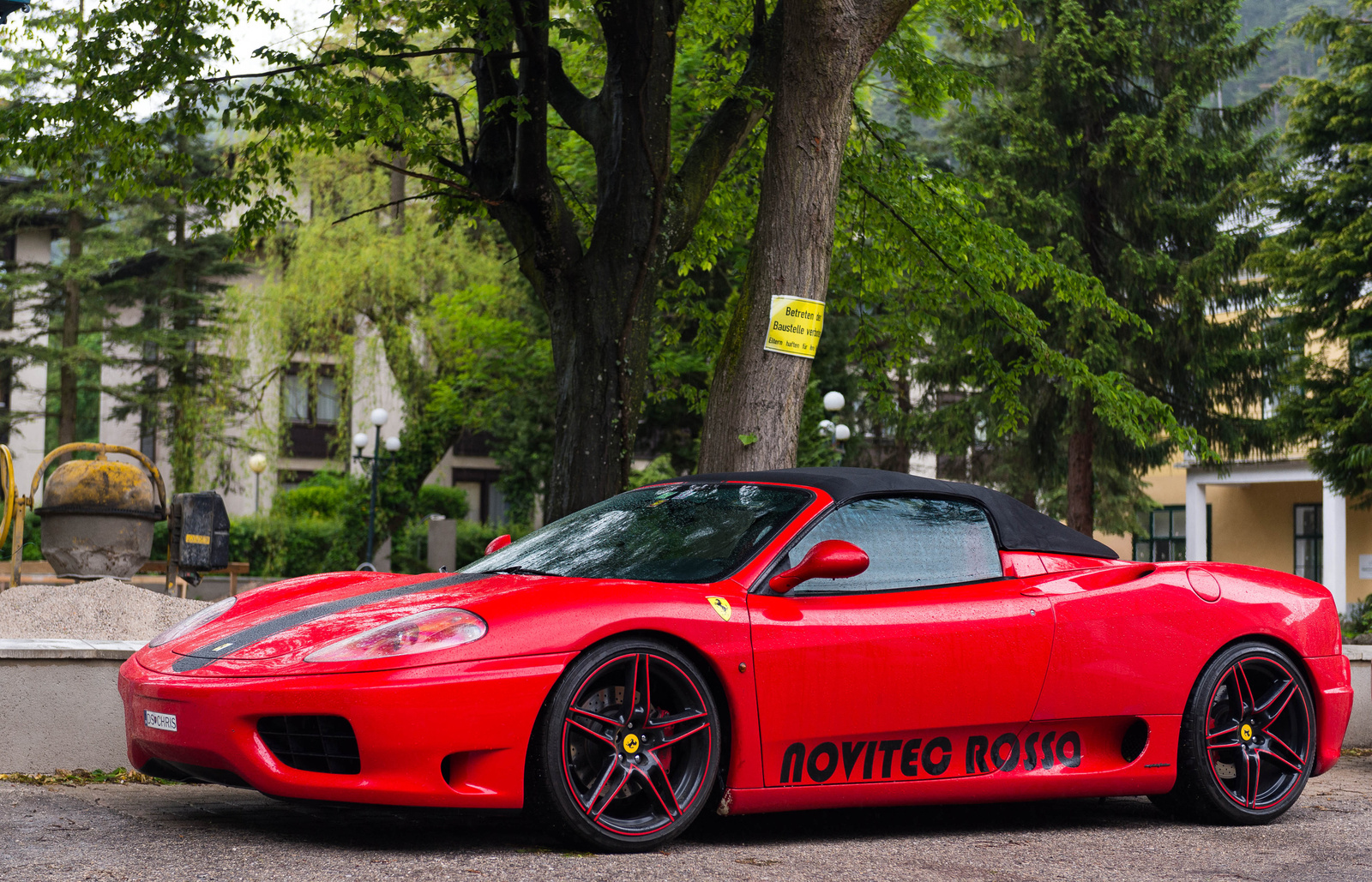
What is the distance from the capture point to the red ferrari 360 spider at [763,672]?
4082 mm

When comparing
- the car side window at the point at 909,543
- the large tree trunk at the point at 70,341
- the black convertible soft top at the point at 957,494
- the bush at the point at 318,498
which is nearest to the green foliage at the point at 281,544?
the bush at the point at 318,498

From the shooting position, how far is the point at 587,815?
4.21 metres

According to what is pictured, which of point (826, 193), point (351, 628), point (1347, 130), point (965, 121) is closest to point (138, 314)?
point (965, 121)

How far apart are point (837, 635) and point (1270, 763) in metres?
2.21

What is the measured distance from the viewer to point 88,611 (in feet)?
28.0

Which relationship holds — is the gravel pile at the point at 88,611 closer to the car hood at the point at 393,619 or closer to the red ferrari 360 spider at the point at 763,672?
the red ferrari 360 spider at the point at 763,672

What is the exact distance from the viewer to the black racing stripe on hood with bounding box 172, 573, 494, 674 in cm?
439

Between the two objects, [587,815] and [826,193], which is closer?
[587,815]

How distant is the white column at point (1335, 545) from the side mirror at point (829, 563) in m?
29.1

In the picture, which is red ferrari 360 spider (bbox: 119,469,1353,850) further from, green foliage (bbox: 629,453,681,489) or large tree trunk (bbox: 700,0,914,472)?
green foliage (bbox: 629,453,681,489)

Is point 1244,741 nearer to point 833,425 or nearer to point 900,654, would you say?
point 900,654

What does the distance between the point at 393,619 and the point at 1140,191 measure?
22.9 meters

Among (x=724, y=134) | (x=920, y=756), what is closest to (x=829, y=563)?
(x=920, y=756)

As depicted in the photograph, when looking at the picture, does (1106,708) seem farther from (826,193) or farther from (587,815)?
(826,193)
